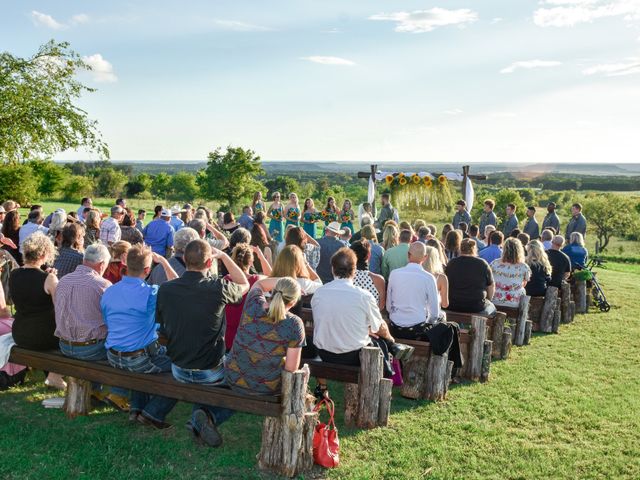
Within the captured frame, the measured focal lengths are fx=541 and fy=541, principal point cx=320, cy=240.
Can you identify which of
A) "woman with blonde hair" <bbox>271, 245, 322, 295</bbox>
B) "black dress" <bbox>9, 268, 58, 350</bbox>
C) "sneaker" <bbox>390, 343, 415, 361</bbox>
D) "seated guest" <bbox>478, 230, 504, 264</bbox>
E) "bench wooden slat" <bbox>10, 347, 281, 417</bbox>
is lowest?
"bench wooden slat" <bbox>10, 347, 281, 417</bbox>

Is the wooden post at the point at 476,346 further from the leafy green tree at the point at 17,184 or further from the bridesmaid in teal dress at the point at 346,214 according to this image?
the leafy green tree at the point at 17,184

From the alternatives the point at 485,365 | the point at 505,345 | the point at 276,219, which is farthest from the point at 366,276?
the point at 276,219

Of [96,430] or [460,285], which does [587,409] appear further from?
[96,430]

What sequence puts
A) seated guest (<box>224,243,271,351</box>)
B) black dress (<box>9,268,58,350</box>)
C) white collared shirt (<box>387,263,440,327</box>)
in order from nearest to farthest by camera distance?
black dress (<box>9,268,58,350</box>) < seated guest (<box>224,243,271,351</box>) < white collared shirt (<box>387,263,440,327</box>)

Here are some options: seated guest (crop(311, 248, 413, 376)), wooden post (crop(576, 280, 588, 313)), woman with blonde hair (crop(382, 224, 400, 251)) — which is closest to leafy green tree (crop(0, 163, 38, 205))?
woman with blonde hair (crop(382, 224, 400, 251))

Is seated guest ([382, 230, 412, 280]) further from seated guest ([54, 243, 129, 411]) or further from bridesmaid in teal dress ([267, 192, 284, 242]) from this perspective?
bridesmaid in teal dress ([267, 192, 284, 242])

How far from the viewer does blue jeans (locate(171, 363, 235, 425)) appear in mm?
4719

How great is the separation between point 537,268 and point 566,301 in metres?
1.40

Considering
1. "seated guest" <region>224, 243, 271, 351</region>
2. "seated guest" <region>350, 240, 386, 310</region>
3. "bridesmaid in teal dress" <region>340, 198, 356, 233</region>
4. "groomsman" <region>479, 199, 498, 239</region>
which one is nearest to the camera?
"seated guest" <region>224, 243, 271, 351</region>

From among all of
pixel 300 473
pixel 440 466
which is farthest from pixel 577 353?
pixel 300 473

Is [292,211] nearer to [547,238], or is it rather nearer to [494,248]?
[494,248]

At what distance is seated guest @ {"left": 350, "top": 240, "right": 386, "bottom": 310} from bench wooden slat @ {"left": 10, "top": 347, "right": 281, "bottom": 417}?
91.5 inches

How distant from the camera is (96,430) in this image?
16.2 ft

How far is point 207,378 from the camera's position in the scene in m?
4.73
